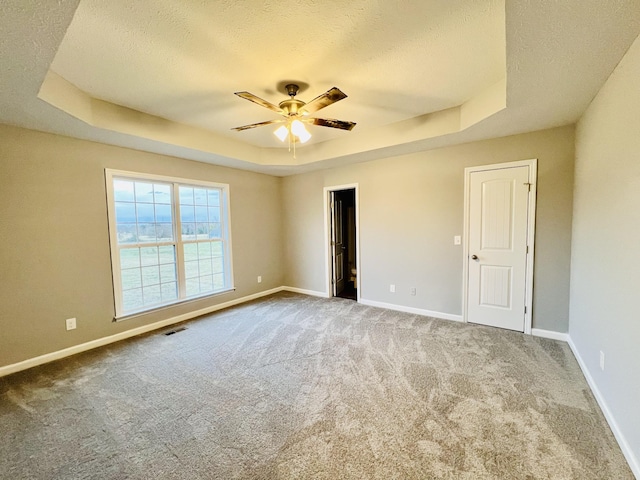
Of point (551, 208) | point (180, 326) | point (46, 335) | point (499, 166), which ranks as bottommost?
point (180, 326)

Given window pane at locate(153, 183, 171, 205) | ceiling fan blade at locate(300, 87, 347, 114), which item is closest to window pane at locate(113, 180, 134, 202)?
window pane at locate(153, 183, 171, 205)

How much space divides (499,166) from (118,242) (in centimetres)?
489

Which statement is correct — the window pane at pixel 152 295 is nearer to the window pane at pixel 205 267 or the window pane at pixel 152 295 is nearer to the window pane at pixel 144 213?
the window pane at pixel 205 267

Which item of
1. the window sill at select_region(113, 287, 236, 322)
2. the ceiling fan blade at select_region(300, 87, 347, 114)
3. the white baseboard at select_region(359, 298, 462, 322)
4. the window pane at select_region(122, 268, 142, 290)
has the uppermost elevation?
the ceiling fan blade at select_region(300, 87, 347, 114)

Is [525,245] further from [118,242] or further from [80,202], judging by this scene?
[80,202]

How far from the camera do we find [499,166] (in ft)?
10.8

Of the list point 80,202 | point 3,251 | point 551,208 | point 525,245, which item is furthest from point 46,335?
point 551,208

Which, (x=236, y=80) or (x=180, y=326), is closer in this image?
(x=236, y=80)

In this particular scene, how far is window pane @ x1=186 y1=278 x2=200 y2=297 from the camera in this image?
163 inches

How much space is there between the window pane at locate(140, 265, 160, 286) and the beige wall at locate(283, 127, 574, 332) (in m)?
2.51

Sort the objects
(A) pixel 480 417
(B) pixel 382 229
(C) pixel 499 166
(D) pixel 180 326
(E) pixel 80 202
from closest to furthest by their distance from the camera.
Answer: (A) pixel 480 417
(E) pixel 80 202
(C) pixel 499 166
(D) pixel 180 326
(B) pixel 382 229

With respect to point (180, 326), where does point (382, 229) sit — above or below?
above

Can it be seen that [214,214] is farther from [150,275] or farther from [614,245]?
[614,245]

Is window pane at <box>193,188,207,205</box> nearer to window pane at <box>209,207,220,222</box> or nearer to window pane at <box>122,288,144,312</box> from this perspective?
window pane at <box>209,207,220,222</box>
